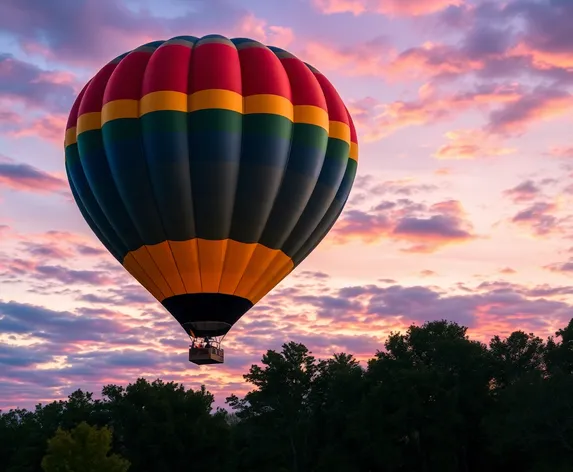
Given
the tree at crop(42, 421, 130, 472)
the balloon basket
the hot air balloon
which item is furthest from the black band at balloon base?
the tree at crop(42, 421, 130, 472)

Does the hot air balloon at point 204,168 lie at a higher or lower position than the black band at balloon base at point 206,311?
higher

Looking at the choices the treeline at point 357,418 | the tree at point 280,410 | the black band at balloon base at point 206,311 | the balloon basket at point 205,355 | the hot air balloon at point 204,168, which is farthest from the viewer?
the tree at point 280,410

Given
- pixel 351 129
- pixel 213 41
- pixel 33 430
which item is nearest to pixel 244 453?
pixel 33 430

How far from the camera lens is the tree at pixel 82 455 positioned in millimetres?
45781

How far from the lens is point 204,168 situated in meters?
30.1

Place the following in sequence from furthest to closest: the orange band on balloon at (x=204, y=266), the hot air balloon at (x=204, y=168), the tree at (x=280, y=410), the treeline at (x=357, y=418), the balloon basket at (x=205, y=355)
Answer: the tree at (x=280, y=410) → the treeline at (x=357, y=418) → the balloon basket at (x=205, y=355) → the orange band on balloon at (x=204, y=266) → the hot air balloon at (x=204, y=168)

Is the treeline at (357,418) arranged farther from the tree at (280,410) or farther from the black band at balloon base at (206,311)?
the black band at balloon base at (206,311)

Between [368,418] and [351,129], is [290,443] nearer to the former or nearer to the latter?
[368,418]

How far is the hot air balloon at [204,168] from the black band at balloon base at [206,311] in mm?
47

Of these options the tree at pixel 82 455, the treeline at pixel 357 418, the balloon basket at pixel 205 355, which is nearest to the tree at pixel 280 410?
the treeline at pixel 357 418

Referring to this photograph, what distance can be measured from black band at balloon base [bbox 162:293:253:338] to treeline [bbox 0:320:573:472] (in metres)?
18.7

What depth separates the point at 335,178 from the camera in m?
34.2

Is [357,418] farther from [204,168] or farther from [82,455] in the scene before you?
[204,168]

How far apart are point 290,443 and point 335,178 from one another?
31110 mm
